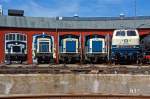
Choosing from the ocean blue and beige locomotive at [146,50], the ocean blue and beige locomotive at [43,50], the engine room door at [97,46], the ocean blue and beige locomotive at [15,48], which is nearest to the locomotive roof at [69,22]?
the ocean blue and beige locomotive at [15,48]

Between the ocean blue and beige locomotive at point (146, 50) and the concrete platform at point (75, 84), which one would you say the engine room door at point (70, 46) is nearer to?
the ocean blue and beige locomotive at point (146, 50)

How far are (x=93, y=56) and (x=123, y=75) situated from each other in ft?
36.3

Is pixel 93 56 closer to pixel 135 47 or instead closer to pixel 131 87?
pixel 135 47

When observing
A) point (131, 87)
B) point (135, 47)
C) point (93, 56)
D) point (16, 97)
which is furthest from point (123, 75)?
point (93, 56)

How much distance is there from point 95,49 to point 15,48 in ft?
19.4

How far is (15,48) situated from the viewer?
2973cm

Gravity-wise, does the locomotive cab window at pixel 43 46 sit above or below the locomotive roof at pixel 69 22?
below

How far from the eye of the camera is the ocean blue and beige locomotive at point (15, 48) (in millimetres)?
29156

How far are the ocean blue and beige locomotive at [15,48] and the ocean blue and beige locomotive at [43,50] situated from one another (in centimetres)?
85

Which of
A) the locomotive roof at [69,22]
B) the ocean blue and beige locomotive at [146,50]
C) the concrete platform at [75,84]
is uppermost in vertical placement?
the locomotive roof at [69,22]

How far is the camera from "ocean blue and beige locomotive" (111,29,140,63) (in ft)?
82.3

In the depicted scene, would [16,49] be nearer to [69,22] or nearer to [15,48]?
[15,48]

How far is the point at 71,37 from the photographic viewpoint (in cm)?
3014

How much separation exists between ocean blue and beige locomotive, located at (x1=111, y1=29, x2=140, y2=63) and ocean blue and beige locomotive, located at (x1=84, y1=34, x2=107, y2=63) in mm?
2060
